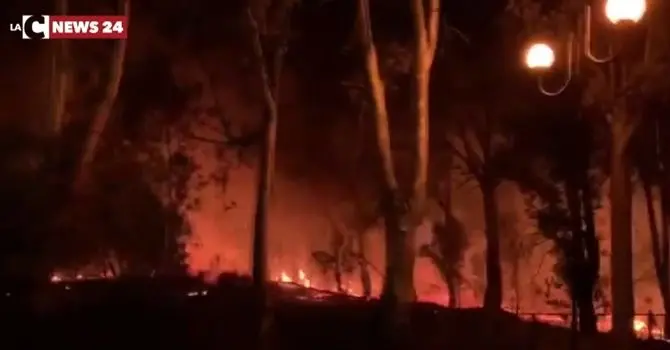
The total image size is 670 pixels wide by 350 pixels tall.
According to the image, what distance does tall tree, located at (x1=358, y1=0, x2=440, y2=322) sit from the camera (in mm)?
19484

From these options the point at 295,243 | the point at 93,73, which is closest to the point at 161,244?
the point at 93,73

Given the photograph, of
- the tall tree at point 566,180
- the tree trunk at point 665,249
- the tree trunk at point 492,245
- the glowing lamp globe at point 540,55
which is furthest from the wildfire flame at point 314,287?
the glowing lamp globe at point 540,55

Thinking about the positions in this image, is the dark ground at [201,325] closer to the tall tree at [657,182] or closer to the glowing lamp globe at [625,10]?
the tall tree at [657,182]

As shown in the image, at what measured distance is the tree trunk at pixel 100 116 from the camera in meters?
19.0

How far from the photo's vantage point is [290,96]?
114 feet

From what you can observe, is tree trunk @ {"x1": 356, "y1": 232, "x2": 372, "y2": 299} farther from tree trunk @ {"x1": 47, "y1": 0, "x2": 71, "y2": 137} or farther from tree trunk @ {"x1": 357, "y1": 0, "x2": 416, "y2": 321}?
tree trunk @ {"x1": 357, "y1": 0, "x2": 416, "y2": 321}

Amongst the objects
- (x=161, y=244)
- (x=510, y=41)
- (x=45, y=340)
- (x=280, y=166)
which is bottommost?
(x=45, y=340)

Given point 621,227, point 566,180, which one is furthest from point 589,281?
point 621,227

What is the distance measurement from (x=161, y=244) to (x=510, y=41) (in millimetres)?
10356

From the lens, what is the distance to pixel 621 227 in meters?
15.5

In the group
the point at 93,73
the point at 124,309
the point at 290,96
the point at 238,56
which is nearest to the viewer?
the point at 124,309

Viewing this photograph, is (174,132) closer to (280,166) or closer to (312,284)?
(280,166)

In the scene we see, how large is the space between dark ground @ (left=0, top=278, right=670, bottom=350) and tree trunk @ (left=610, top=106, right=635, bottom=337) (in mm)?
617

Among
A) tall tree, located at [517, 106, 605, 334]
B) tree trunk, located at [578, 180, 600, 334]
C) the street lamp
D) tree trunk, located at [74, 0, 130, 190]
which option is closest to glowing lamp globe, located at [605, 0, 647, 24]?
the street lamp
